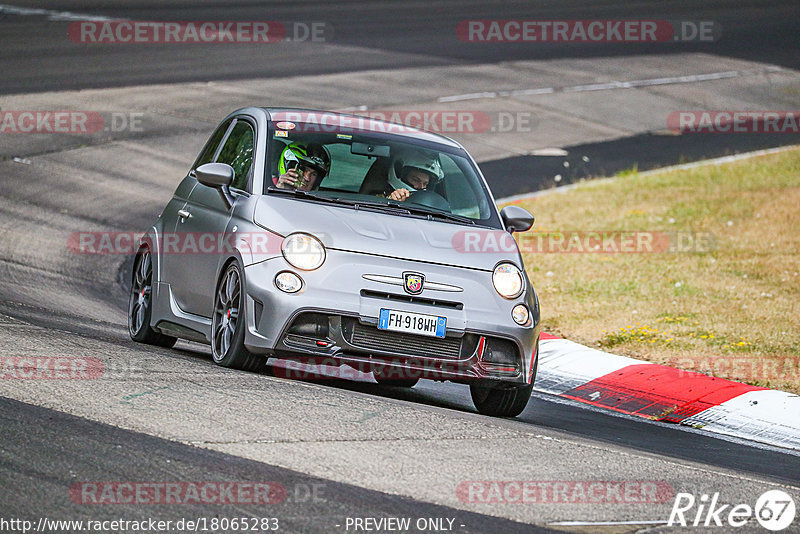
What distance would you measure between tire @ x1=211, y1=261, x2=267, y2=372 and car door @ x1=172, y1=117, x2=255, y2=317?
0.15 metres

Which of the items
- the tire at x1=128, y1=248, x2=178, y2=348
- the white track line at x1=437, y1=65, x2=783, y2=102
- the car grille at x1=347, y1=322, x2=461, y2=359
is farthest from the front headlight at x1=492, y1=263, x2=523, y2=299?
the white track line at x1=437, y1=65, x2=783, y2=102

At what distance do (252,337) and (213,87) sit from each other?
1701 cm

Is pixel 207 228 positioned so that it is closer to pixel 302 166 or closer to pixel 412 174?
pixel 302 166

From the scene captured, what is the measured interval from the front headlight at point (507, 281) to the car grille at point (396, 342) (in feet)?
1.75

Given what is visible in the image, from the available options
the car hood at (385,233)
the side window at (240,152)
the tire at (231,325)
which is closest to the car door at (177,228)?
the side window at (240,152)

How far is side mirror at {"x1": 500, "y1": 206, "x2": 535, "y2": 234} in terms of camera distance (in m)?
9.03

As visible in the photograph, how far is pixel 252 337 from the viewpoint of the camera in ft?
25.9

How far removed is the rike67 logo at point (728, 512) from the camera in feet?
19.3

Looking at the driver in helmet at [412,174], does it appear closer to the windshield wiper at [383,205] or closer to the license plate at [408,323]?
the windshield wiper at [383,205]

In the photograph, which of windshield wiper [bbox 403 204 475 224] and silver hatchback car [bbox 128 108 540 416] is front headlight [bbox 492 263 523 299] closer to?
silver hatchback car [bbox 128 108 540 416]

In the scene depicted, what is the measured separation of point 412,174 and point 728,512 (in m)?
3.75

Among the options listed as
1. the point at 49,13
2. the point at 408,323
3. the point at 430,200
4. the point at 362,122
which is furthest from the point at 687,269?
the point at 49,13

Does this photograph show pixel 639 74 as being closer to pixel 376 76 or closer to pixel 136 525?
pixel 376 76

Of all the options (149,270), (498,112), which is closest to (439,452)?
(149,270)
